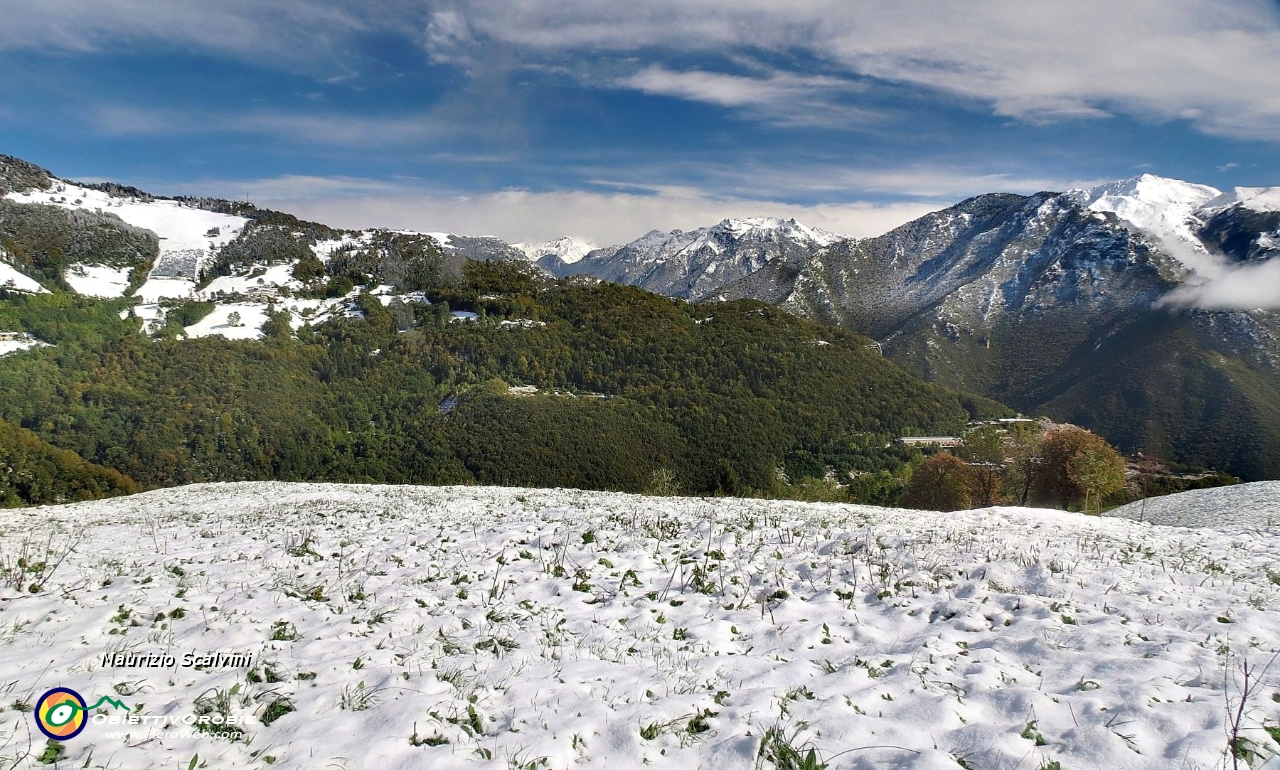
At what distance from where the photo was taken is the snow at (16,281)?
141625 mm

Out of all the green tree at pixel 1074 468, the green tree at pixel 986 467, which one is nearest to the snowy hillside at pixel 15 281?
the green tree at pixel 986 467

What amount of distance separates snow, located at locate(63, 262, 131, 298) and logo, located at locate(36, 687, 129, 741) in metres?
220

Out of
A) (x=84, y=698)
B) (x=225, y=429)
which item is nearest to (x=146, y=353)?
(x=225, y=429)

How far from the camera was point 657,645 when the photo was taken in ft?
23.6

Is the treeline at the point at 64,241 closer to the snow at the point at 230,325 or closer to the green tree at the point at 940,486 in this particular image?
the snow at the point at 230,325

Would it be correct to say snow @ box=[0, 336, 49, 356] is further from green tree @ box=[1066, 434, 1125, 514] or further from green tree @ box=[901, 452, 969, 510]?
green tree @ box=[1066, 434, 1125, 514]

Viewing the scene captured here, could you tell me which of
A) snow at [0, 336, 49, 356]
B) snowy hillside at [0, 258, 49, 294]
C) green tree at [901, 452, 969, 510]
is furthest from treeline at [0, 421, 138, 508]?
snowy hillside at [0, 258, 49, 294]

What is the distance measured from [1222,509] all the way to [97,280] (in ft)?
798

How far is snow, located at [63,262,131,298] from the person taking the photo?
164 m

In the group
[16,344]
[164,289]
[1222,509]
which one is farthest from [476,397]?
[1222,509]

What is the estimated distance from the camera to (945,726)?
5020mm

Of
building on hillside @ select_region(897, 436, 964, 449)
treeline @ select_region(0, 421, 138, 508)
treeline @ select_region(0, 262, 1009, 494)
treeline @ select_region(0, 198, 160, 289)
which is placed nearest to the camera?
treeline @ select_region(0, 421, 138, 508)

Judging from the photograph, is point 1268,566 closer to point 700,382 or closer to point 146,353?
point 700,382

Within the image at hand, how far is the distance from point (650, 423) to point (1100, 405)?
14670 centimetres
